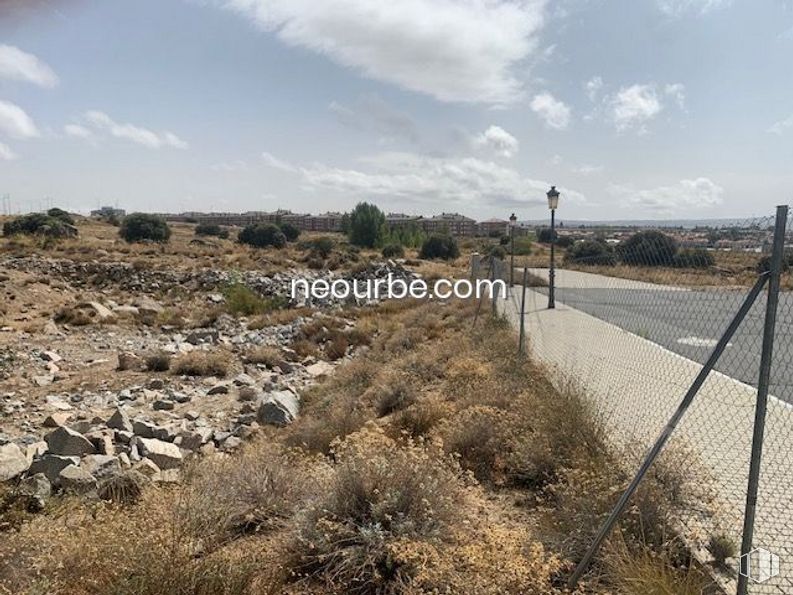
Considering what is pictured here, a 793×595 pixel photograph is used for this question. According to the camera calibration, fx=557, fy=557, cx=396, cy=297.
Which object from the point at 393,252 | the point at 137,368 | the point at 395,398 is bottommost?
the point at 137,368

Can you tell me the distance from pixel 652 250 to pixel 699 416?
2291 mm

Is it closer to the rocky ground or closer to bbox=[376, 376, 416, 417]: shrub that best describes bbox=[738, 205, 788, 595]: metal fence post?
the rocky ground

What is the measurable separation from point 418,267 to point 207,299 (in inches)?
719

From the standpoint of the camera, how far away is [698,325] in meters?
12.3

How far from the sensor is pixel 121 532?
347 centimetres

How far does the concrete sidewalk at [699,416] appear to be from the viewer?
12.9 feet

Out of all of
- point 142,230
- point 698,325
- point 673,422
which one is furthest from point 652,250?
point 142,230

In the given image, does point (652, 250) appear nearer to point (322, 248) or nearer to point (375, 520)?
point (375, 520)

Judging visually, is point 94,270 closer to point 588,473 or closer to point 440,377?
point 440,377

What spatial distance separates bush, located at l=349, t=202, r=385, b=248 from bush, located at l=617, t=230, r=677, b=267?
53.7 metres

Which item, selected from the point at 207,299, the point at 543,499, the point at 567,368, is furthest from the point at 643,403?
the point at 207,299

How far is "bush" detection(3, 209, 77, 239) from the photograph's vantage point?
139 feet

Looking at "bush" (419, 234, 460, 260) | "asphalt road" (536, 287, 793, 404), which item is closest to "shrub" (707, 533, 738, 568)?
"asphalt road" (536, 287, 793, 404)

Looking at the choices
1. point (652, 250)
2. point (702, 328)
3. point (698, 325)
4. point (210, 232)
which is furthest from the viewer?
point (210, 232)
